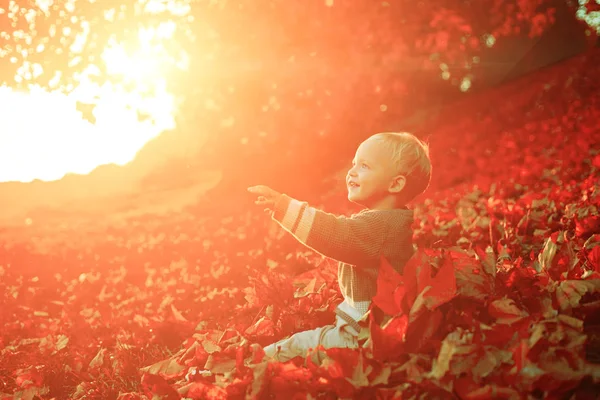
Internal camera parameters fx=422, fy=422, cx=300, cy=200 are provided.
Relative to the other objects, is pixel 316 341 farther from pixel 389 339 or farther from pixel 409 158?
pixel 409 158

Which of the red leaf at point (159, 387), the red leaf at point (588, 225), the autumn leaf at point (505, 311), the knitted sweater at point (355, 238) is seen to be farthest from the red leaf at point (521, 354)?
the red leaf at point (588, 225)

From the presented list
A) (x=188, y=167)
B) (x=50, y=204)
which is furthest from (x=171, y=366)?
(x=50, y=204)

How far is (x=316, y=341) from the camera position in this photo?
7.66ft

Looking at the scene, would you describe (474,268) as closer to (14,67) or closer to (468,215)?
(468,215)

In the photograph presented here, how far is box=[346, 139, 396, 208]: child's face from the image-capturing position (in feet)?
7.54

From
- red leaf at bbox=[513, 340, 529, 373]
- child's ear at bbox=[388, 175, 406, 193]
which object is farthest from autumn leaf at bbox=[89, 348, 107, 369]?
red leaf at bbox=[513, 340, 529, 373]

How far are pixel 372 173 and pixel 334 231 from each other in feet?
1.42

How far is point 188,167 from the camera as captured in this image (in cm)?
2211

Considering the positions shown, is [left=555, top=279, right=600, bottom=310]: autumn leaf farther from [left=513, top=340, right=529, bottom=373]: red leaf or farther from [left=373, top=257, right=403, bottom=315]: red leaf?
[left=373, top=257, right=403, bottom=315]: red leaf

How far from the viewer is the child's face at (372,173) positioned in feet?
7.54

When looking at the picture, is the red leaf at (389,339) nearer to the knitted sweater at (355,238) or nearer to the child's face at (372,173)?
the knitted sweater at (355,238)

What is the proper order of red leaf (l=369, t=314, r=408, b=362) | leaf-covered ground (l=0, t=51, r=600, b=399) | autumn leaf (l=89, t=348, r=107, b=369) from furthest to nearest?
autumn leaf (l=89, t=348, r=107, b=369), red leaf (l=369, t=314, r=408, b=362), leaf-covered ground (l=0, t=51, r=600, b=399)

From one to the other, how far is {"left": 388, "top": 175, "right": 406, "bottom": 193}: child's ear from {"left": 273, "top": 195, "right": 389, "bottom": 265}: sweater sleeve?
0.22 m

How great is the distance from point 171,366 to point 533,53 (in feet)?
46.8
